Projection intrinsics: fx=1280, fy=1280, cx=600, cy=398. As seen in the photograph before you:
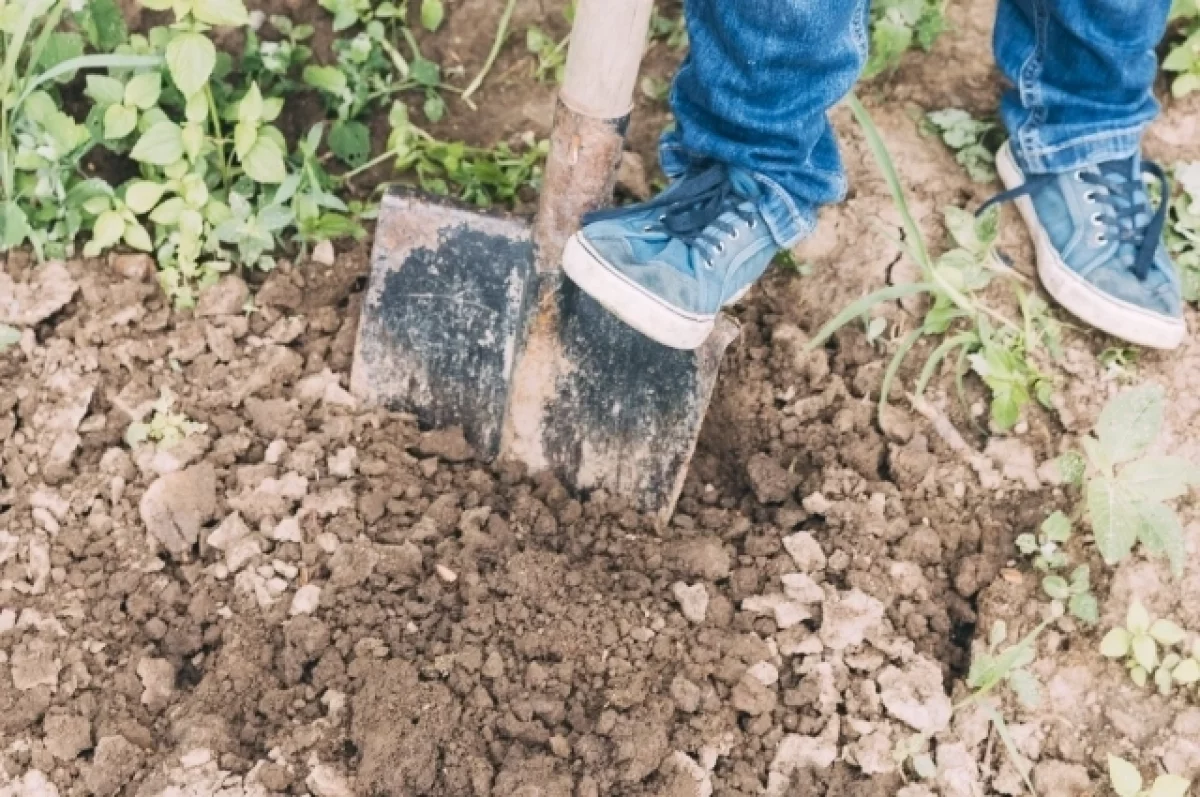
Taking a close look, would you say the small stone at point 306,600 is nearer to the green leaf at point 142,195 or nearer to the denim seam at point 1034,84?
the green leaf at point 142,195

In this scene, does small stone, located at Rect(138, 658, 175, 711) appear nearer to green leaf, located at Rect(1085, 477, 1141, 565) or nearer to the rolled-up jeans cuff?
the rolled-up jeans cuff

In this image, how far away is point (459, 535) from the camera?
2.11 metres

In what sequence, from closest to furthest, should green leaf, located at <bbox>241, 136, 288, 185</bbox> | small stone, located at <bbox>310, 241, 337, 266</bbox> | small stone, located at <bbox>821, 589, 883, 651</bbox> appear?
small stone, located at <bbox>821, 589, 883, 651</bbox> → green leaf, located at <bbox>241, 136, 288, 185</bbox> → small stone, located at <bbox>310, 241, 337, 266</bbox>

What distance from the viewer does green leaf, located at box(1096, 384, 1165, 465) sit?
6.60ft

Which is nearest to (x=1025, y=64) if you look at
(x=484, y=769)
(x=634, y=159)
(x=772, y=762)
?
(x=634, y=159)

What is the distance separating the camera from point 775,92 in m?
1.90

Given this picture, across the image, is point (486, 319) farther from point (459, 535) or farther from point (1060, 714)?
point (1060, 714)

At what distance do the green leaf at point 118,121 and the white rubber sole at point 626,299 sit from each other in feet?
2.73

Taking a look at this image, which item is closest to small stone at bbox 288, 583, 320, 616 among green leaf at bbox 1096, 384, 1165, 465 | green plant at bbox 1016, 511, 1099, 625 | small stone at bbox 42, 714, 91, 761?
small stone at bbox 42, 714, 91, 761

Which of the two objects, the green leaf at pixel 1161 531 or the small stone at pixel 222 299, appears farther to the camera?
the small stone at pixel 222 299

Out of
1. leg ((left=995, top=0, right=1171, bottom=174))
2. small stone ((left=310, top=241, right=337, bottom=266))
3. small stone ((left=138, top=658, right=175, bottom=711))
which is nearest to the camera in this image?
small stone ((left=138, top=658, right=175, bottom=711))

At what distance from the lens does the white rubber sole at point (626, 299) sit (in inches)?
76.4

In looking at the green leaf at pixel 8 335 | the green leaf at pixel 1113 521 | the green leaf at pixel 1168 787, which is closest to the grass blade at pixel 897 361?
the green leaf at pixel 1113 521

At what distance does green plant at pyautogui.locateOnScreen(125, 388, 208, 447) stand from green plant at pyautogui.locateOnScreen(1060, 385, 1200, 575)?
57.9 inches
